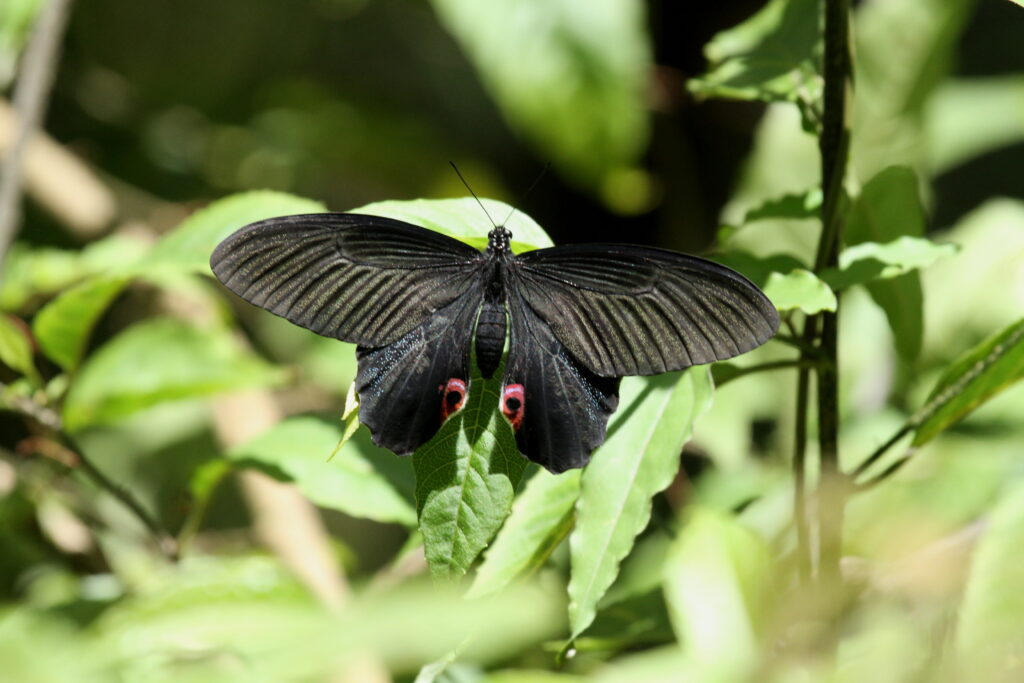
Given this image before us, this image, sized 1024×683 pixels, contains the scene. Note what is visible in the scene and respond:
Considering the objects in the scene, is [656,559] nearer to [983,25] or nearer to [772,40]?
[772,40]

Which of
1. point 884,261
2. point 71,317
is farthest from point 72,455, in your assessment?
point 884,261

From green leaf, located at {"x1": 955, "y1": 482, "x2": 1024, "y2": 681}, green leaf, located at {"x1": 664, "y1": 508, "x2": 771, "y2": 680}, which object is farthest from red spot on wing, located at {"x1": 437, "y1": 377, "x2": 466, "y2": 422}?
green leaf, located at {"x1": 955, "y1": 482, "x2": 1024, "y2": 681}

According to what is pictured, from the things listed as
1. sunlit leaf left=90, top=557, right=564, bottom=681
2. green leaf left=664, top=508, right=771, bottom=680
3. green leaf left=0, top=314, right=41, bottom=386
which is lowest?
sunlit leaf left=90, top=557, right=564, bottom=681

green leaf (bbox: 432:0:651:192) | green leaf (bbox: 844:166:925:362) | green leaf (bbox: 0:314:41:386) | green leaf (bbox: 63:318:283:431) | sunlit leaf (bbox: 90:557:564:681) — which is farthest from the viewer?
green leaf (bbox: 432:0:651:192)

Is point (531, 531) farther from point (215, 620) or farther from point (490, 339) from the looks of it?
point (215, 620)

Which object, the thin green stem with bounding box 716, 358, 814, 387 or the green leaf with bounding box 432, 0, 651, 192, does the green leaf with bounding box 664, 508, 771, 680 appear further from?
the green leaf with bounding box 432, 0, 651, 192

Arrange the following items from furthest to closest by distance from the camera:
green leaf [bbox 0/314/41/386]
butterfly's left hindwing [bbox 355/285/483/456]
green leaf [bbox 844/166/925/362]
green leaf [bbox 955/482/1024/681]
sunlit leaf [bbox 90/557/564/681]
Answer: green leaf [bbox 0/314/41/386] → green leaf [bbox 844/166/925/362] → butterfly's left hindwing [bbox 355/285/483/456] → sunlit leaf [bbox 90/557/564/681] → green leaf [bbox 955/482/1024/681]
